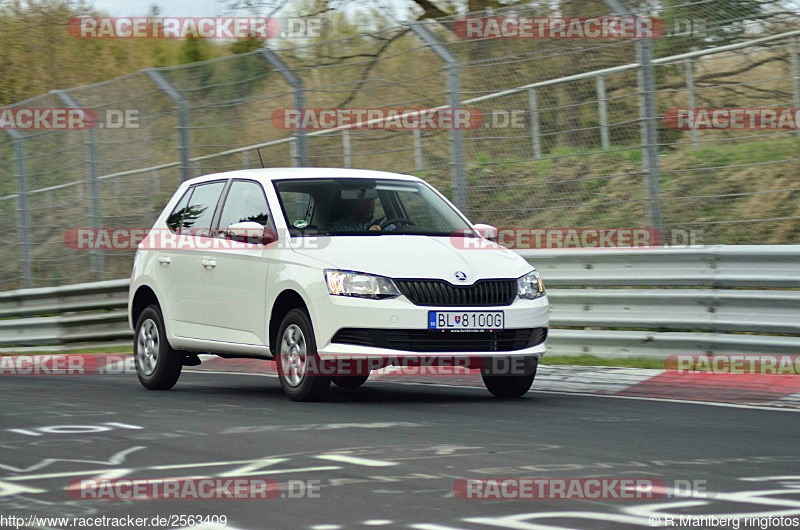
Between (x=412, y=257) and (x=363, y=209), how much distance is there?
3.44 ft

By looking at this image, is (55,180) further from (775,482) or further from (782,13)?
(775,482)

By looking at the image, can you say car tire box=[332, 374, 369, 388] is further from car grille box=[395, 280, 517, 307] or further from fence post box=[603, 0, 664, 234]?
fence post box=[603, 0, 664, 234]

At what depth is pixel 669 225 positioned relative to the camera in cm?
1276

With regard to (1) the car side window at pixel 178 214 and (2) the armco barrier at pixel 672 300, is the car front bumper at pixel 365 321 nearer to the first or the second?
(1) the car side window at pixel 178 214

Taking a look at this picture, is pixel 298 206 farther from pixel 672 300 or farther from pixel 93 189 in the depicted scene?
pixel 93 189

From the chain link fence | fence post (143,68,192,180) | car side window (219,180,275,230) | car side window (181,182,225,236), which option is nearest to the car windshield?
car side window (219,180,275,230)

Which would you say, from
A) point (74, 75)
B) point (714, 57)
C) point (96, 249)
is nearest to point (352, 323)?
point (714, 57)

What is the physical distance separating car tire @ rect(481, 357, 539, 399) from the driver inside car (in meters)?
1.35

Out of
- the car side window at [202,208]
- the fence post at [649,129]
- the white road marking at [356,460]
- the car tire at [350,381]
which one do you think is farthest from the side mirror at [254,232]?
the fence post at [649,129]

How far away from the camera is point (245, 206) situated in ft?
33.9

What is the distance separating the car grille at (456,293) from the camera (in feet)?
29.6

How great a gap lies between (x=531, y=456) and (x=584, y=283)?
5.80 meters

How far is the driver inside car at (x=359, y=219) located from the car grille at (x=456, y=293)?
100 centimetres

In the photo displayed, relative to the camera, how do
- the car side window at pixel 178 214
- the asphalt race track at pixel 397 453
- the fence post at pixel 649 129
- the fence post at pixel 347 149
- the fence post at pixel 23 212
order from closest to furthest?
the asphalt race track at pixel 397 453 → the car side window at pixel 178 214 → the fence post at pixel 649 129 → the fence post at pixel 347 149 → the fence post at pixel 23 212
